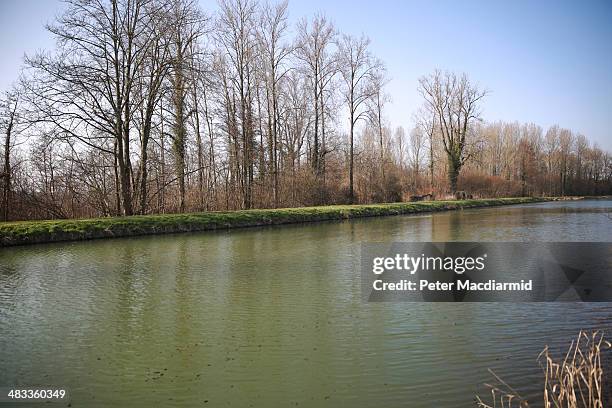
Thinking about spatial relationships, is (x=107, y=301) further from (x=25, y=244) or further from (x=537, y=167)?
(x=537, y=167)

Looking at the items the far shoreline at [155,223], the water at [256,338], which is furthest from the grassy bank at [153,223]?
the water at [256,338]

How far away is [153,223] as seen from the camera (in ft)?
57.0

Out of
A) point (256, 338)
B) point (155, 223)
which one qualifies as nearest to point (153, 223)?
point (155, 223)

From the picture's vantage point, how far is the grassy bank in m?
14.5

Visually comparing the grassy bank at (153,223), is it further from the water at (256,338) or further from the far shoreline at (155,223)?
the water at (256,338)

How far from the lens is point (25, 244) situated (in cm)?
1422

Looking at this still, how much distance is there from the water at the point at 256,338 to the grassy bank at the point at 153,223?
5.12 m

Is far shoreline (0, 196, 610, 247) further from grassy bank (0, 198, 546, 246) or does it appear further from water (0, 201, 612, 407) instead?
water (0, 201, 612, 407)

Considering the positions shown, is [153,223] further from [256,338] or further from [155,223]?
[256,338]

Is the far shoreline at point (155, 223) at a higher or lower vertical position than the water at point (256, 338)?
higher

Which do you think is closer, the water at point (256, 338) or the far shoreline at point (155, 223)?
the water at point (256, 338)

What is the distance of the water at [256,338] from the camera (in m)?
4.04

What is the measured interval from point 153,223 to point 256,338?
1307cm

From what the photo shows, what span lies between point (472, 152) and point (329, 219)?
24012 mm
